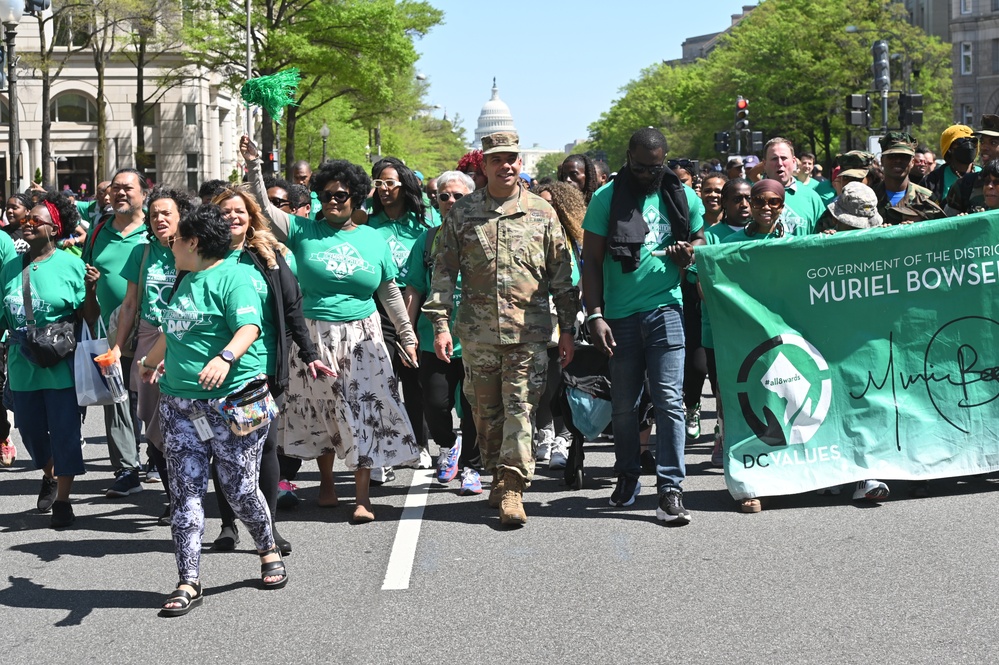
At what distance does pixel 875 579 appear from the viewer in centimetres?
602

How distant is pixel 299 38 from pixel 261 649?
37.7 meters

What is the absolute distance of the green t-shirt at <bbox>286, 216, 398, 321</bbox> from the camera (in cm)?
769

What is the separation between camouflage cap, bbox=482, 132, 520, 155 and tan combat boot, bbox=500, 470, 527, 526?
5.66 ft

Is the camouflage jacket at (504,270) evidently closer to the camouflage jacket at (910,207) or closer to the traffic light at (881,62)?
the camouflage jacket at (910,207)

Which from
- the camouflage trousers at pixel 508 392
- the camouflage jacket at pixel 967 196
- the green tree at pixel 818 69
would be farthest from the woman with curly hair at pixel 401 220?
the green tree at pixel 818 69

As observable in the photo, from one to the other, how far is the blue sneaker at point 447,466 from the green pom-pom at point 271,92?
238 cm

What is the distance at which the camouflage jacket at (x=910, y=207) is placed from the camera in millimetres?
8531

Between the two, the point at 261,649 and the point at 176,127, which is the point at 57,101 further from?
the point at 261,649

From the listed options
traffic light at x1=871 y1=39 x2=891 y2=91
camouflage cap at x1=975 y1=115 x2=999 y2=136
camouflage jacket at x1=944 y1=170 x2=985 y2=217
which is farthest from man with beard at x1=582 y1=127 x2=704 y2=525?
traffic light at x1=871 y1=39 x2=891 y2=91

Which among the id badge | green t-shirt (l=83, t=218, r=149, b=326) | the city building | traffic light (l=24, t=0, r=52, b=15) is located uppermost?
the city building

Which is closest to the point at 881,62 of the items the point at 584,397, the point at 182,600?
the point at 584,397

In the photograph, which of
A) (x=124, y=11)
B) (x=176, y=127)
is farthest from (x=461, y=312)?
(x=176, y=127)

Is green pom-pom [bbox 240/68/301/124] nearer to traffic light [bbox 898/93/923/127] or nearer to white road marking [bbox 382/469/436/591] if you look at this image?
white road marking [bbox 382/469/436/591]

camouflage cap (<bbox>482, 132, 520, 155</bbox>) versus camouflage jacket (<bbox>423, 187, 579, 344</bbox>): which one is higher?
camouflage cap (<bbox>482, 132, 520, 155</bbox>)
